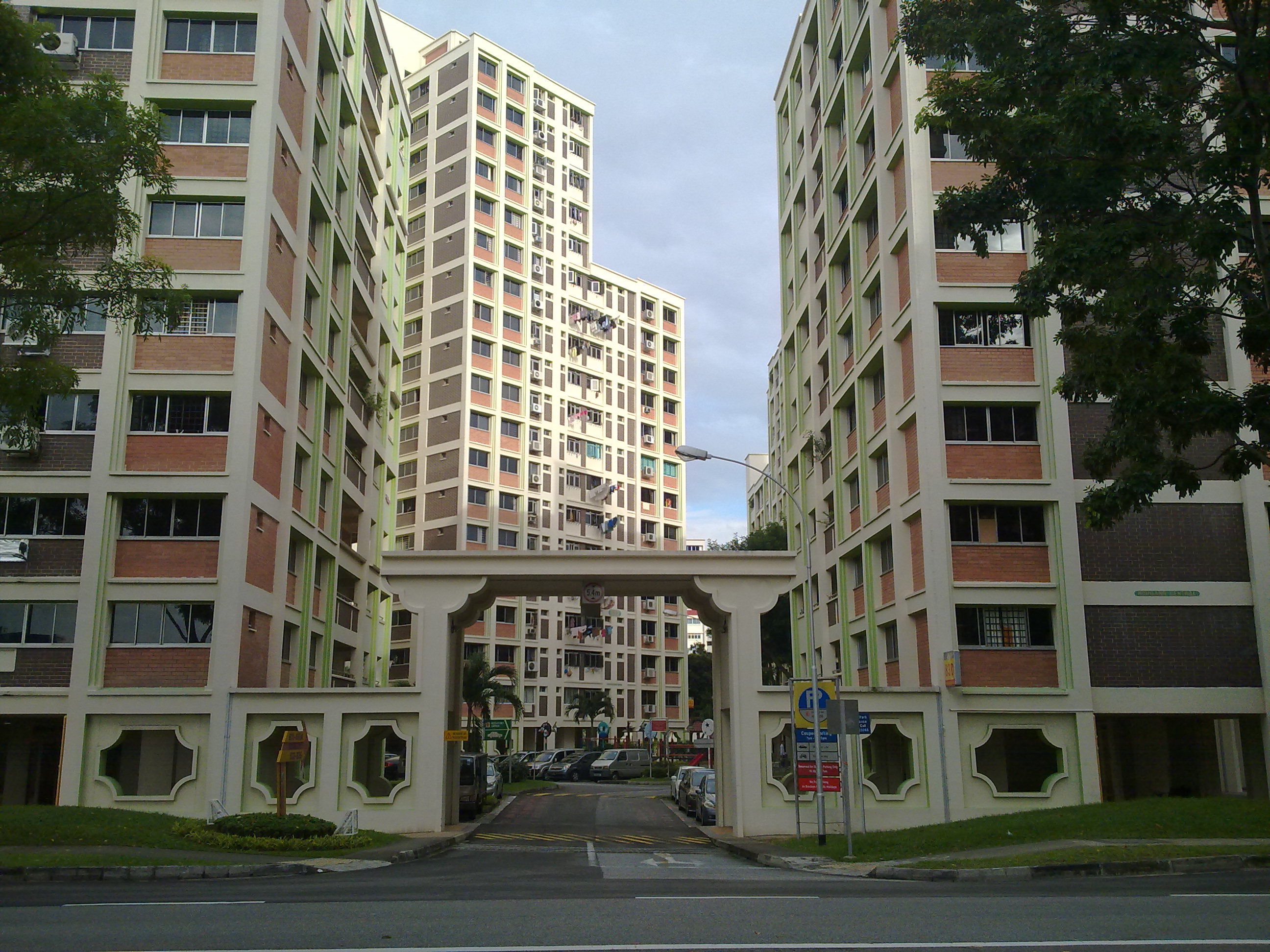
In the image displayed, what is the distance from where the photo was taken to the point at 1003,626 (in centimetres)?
2856

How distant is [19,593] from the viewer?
92.2 ft

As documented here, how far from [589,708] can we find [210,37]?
194ft

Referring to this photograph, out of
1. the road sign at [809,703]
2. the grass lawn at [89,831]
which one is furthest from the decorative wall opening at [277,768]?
the road sign at [809,703]

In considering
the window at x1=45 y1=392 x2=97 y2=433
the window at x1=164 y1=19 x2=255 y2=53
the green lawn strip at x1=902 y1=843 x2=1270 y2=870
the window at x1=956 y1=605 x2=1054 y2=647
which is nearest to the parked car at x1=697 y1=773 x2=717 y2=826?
the window at x1=956 y1=605 x2=1054 y2=647

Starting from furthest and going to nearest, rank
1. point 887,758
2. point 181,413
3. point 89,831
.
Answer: point 887,758 < point 181,413 < point 89,831

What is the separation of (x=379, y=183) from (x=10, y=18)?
111 feet

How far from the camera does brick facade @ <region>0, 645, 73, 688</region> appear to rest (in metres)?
27.7

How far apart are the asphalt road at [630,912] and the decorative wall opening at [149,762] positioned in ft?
38.8

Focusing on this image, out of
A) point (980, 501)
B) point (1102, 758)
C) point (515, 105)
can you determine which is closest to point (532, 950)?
point (980, 501)

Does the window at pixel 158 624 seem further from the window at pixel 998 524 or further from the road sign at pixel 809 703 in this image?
the window at pixel 998 524

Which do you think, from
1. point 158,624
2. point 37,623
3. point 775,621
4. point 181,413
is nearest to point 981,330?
point 181,413

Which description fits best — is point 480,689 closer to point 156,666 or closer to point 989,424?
point 156,666

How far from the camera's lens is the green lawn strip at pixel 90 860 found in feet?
58.9

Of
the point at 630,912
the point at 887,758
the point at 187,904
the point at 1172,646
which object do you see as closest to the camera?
the point at 630,912
